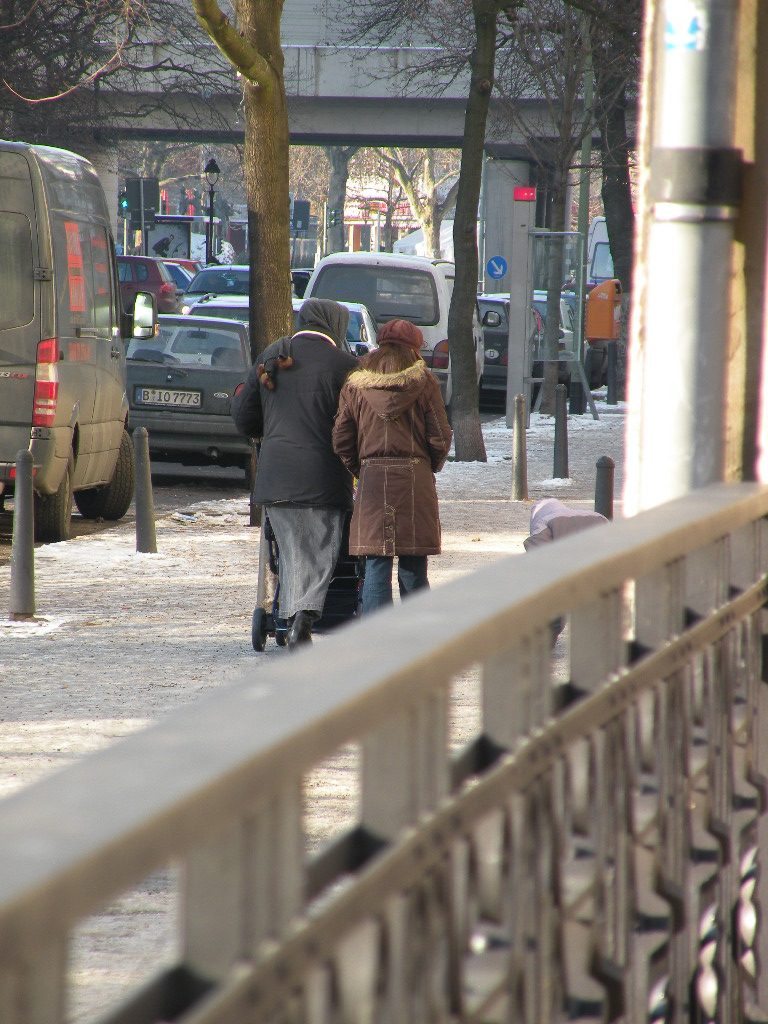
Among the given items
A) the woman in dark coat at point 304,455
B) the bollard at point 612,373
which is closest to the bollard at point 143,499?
the woman in dark coat at point 304,455

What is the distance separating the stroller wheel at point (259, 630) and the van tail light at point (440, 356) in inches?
557

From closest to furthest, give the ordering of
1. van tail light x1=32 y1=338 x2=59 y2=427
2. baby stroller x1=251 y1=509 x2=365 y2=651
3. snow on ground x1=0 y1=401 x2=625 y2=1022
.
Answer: snow on ground x1=0 y1=401 x2=625 y2=1022, baby stroller x1=251 y1=509 x2=365 y2=651, van tail light x1=32 y1=338 x2=59 y2=427

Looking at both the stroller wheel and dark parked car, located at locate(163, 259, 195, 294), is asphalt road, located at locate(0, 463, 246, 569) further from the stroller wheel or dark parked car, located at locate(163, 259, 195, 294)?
dark parked car, located at locate(163, 259, 195, 294)

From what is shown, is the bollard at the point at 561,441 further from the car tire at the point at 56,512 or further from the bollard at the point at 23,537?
the bollard at the point at 23,537

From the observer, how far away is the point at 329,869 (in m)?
1.47

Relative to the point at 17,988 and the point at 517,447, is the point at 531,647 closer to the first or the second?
the point at 17,988

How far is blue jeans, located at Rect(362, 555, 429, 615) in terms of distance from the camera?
25.1 ft

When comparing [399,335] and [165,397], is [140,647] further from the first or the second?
[165,397]

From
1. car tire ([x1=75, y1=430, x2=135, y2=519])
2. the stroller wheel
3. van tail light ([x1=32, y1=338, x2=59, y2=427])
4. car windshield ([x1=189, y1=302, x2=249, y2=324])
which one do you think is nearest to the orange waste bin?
car windshield ([x1=189, y1=302, x2=249, y2=324])

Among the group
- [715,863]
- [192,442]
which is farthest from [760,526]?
[192,442]

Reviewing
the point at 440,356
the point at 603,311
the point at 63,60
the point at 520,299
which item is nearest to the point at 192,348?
the point at 520,299

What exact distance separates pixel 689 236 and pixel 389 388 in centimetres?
414

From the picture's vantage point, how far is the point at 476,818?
1714 mm

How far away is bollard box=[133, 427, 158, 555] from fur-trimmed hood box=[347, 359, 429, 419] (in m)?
4.07
